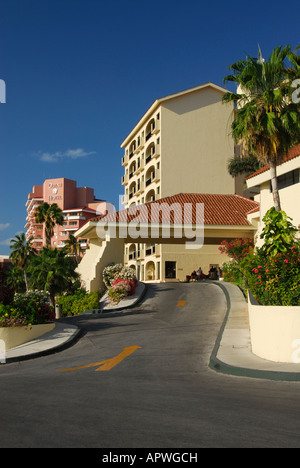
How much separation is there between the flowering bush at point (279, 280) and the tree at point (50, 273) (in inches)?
790

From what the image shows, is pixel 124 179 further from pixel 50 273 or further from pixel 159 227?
pixel 50 273

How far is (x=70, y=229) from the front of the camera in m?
125

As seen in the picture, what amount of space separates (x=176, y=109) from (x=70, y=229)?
245ft

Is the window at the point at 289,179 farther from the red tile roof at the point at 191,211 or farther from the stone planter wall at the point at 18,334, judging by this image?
the stone planter wall at the point at 18,334

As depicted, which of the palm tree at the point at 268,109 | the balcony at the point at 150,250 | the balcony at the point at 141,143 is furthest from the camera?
the balcony at the point at 141,143

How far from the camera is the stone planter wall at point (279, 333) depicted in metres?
10.9

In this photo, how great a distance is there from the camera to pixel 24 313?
17.8 metres

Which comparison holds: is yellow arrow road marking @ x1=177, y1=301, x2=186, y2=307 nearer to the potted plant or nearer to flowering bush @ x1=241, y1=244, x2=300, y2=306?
the potted plant

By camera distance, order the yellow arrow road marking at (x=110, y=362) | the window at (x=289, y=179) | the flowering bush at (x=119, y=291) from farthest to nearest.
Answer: the flowering bush at (x=119, y=291) < the window at (x=289, y=179) < the yellow arrow road marking at (x=110, y=362)

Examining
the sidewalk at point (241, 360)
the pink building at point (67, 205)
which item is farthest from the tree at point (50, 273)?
the pink building at point (67, 205)

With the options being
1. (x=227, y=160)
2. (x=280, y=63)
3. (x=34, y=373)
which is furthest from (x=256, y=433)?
(x=227, y=160)

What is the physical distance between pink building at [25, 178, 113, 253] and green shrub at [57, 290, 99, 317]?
293ft

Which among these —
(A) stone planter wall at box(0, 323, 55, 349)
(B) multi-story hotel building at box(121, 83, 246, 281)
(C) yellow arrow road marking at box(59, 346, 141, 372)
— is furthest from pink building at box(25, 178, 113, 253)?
(C) yellow arrow road marking at box(59, 346, 141, 372)

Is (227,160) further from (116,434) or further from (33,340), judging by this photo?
(116,434)
